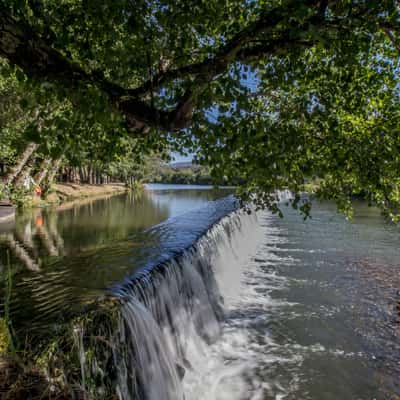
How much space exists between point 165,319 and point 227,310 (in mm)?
2587

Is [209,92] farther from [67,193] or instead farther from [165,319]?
[67,193]

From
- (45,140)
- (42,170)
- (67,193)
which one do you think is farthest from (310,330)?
(67,193)

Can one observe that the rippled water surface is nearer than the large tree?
No

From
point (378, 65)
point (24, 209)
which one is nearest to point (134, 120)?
point (378, 65)

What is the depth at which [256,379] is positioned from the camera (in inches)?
200

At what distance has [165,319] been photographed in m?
5.23

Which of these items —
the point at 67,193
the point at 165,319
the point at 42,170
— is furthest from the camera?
the point at 67,193

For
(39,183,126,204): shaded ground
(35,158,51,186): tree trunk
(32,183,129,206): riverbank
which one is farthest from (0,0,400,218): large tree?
(39,183,126,204): shaded ground

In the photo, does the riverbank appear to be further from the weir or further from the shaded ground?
the weir

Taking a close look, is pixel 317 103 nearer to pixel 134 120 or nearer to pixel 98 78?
pixel 134 120

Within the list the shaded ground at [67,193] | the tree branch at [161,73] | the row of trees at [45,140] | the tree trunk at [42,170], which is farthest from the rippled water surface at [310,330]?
the shaded ground at [67,193]

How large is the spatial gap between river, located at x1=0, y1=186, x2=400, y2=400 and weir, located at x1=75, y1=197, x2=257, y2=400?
25 millimetres

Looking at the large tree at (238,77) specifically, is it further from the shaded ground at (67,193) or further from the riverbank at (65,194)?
the shaded ground at (67,193)

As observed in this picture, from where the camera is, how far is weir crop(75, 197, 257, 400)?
349cm
